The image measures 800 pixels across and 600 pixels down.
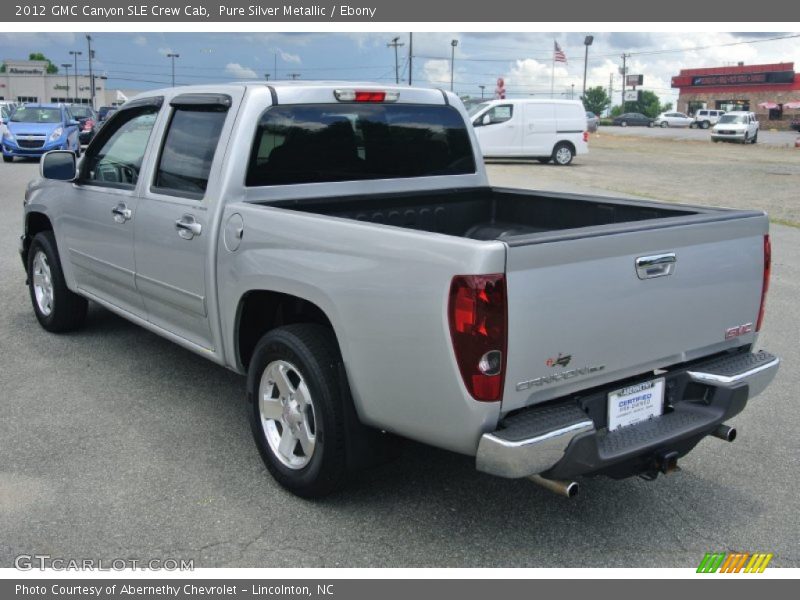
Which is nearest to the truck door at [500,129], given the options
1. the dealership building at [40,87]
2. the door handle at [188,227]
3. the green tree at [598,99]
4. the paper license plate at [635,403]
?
the door handle at [188,227]

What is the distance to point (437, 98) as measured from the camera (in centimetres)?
539

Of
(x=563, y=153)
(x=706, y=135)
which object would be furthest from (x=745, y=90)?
(x=563, y=153)

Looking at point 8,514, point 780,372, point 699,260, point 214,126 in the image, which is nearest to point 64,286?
point 214,126

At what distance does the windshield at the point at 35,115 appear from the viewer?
26.2m

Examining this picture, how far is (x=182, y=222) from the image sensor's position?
15.2 feet

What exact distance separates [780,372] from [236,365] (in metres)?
3.82

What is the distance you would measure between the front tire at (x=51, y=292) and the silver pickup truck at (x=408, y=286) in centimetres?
89

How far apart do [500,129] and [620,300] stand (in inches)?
969

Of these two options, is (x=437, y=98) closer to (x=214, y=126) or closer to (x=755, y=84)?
(x=214, y=126)

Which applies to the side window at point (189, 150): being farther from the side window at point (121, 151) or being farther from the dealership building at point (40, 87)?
the dealership building at point (40, 87)

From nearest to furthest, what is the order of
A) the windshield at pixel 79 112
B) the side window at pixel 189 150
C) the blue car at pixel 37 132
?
1. the side window at pixel 189 150
2. the blue car at pixel 37 132
3. the windshield at pixel 79 112

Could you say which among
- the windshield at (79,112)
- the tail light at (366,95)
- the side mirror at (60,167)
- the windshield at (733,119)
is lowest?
the side mirror at (60,167)

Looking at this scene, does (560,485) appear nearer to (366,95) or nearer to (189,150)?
(366,95)

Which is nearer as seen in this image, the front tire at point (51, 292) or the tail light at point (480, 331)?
the tail light at point (480, 331)
